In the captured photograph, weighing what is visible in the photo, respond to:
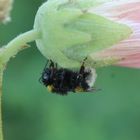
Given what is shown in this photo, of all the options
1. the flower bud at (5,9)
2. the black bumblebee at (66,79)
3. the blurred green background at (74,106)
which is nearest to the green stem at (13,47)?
the flower bud at (5,9)

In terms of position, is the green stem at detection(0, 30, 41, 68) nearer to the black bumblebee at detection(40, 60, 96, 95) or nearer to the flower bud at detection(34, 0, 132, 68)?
the flower bud at detection(34, 0, 132, 68)

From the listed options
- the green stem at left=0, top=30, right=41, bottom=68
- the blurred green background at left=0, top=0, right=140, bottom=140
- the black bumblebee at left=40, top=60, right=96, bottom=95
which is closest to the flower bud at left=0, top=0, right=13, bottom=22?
the green stem at left=0, top=30, right=41, bottom=68

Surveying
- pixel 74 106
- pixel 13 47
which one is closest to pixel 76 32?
pixel 13 47

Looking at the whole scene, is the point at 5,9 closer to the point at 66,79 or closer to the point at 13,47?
the point at 13,47

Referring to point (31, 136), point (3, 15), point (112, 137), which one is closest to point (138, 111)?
point (112, 137)

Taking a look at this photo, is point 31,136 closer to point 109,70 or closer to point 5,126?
point 5,126

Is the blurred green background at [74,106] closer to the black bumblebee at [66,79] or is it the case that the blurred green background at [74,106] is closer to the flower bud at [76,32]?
the black bumblebee at [66,79]
